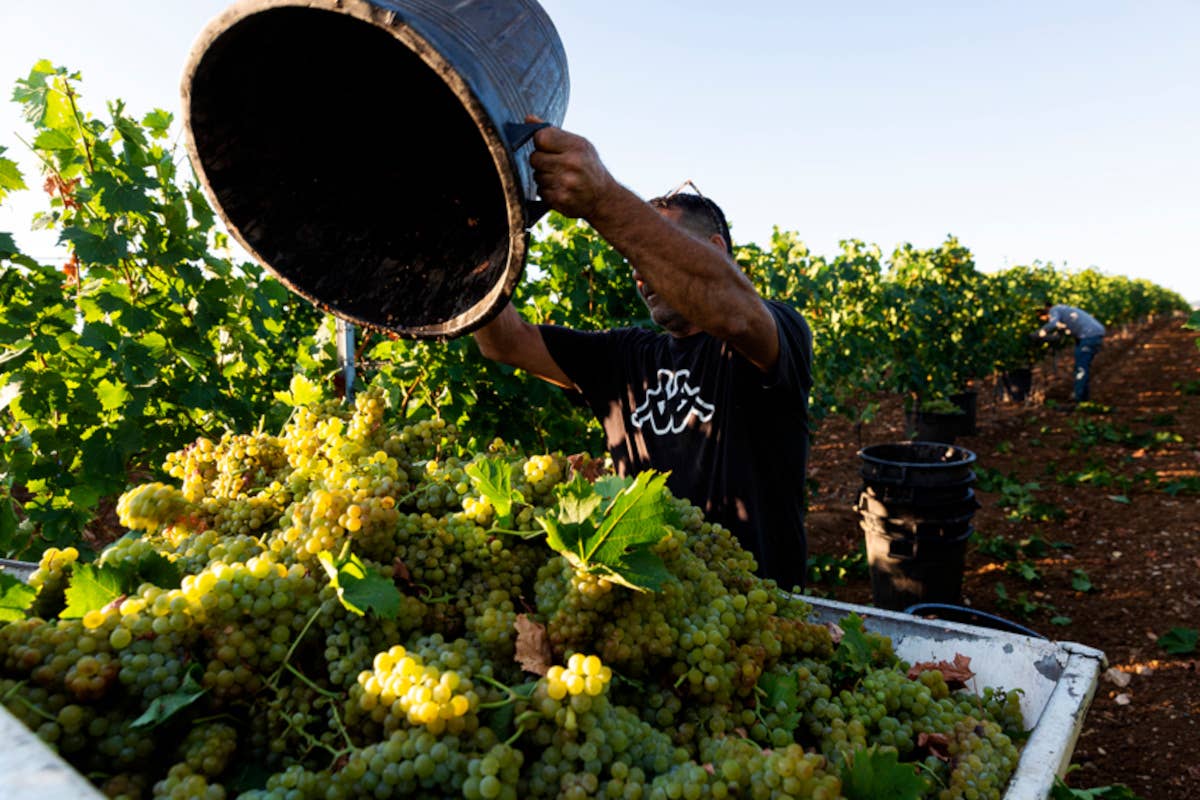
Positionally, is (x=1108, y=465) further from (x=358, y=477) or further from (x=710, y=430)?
(x=358, y=477)

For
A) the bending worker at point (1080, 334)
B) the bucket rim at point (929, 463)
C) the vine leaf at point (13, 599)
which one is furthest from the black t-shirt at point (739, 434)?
the bending worker at point (1080, 334)

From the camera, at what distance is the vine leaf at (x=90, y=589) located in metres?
1.19

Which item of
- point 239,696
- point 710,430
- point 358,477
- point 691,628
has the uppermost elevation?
point 710,430

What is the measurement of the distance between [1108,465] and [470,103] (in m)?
11.3

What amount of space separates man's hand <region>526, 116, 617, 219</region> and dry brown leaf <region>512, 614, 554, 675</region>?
0.78 meters

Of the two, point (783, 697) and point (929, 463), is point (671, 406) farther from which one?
point (929, 463)

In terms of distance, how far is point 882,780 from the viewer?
1108 millimetres

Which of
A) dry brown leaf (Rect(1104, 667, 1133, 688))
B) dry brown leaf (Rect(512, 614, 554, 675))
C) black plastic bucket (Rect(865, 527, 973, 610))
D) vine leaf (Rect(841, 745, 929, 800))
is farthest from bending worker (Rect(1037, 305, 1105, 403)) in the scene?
dry brown leaf (Rect(512, 614, 554, 675))

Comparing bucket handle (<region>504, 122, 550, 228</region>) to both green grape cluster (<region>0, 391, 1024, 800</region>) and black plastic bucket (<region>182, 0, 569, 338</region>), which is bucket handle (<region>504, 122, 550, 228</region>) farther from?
green grape cluster (<region>0, 391, 1024, 800</region>)

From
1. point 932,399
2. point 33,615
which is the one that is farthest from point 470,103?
point 932,399

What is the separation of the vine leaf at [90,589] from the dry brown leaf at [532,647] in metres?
0.66

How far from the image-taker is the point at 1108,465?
32.8 ft

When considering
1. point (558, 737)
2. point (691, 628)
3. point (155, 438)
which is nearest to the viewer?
point (558, 737)

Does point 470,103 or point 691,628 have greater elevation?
point 470,103
